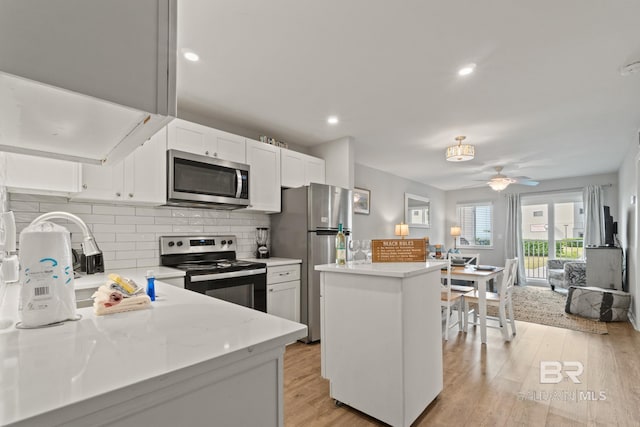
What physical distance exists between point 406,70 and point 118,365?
249 cm

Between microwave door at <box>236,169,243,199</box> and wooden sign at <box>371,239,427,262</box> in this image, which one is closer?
wooden sign at <box>371,239,427,262</box>

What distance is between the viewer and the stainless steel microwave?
2686mm

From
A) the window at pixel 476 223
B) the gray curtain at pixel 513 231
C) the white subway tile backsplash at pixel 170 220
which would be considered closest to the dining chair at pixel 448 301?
the white subway tile backsplash at pixel 170 220

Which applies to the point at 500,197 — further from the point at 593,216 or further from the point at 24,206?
the point at 24,206

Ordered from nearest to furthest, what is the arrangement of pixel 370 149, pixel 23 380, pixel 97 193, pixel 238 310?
pixel 23 380
pixel 238 310
pixel 97 193
pixel 370 149

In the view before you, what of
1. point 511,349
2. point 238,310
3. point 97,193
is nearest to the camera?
point 238,310

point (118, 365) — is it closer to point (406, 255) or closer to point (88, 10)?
point (88, 10)

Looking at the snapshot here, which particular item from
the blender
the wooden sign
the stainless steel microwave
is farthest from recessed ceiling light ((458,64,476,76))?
the blender

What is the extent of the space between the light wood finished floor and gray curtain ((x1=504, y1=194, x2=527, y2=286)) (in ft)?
13.0

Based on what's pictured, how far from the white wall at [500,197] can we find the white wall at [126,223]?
22.7 feet

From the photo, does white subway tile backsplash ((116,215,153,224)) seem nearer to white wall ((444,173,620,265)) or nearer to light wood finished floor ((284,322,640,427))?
light wood finished floor ((284,322,640,427))

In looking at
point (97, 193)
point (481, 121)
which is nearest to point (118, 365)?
point (97, 193)

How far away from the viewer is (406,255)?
2170 mm

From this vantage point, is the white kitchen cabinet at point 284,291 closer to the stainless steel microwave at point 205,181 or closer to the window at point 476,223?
the stainless steel microwave at point 205,181
